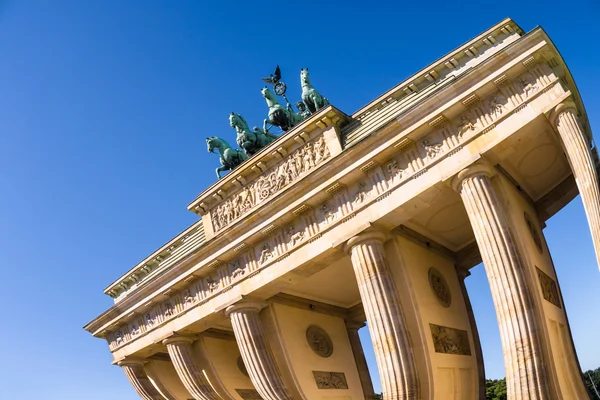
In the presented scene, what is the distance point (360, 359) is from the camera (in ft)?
61.7

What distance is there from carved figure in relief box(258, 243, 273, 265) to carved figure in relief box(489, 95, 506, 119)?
6.78 metres

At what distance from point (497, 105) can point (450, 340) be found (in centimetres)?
604

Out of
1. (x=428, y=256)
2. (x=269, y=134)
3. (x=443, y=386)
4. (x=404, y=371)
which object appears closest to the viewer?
(x=404, y=371)

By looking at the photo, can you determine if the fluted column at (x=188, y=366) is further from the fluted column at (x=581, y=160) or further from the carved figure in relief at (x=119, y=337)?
the fluted column at (x=581, y=160)

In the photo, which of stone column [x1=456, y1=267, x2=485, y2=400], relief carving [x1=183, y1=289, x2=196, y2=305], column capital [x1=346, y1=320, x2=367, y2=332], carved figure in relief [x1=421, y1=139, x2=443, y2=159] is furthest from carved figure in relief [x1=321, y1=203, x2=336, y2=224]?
column capital [x1=346, y1=320, x2=367, y2=332]

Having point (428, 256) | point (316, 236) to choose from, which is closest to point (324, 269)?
point (316, 236)

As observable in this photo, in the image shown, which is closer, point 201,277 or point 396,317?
point 396,317

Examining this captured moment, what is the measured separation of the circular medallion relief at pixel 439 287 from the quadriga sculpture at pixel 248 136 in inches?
277

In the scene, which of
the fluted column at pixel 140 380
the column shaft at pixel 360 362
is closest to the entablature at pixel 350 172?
the fluted column at pixel 140 380

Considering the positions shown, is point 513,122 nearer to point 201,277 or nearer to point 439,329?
point 439,329

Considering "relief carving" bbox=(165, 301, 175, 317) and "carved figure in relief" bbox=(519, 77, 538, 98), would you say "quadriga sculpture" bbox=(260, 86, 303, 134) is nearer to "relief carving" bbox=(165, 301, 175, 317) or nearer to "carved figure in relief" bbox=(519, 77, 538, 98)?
"relief carving" bbox=(165, 301, 175, 317)

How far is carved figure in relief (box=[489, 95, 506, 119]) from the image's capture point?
1151 cm

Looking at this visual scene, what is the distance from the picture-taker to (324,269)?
15.4 metres

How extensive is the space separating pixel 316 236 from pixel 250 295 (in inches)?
116
